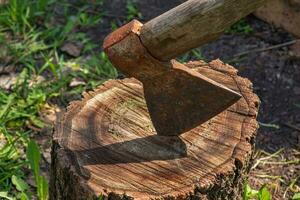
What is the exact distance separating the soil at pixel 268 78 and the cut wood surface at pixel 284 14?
5cm

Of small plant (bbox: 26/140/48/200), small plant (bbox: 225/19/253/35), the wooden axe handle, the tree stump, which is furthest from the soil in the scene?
the wooden axe handle

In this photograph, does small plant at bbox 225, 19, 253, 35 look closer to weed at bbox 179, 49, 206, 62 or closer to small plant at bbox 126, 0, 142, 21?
weed at bbox 179, 49, 206, 62

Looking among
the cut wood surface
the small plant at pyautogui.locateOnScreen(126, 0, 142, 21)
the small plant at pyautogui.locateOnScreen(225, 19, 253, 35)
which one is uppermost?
the small plant at pyautogui.locateOnScreen(126, 0, 142, 21)

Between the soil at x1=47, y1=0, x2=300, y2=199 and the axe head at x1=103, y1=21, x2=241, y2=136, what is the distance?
113 centimetres

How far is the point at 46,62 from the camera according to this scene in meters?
4.44

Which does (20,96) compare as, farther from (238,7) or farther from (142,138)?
(238,7)

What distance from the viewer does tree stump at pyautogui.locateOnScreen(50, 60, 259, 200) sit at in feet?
8.37

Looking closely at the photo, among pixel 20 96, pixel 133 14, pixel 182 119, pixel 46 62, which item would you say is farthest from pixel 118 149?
pixel 133 14

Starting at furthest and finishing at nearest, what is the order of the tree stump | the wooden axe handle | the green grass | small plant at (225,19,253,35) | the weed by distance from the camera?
small plant at (225,19,253,35) < the weed < the green grass < the tree stump < the wooden axe handle

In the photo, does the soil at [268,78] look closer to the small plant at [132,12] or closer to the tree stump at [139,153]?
the small plant at [132,12]

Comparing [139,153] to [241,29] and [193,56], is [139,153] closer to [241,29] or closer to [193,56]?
[193,56]

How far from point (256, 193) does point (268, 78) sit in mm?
1318

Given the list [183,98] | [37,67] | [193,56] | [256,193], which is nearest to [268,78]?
[193,56]

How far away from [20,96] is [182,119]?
1767mm
